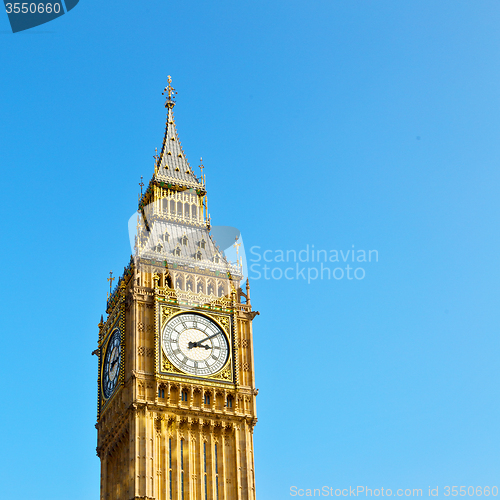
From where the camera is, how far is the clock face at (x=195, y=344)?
78.1 metres

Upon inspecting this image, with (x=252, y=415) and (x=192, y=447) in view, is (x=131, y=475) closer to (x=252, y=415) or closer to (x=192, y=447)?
(x=192, y=447)

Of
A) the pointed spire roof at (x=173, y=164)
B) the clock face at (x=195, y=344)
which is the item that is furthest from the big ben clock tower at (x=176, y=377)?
the pointed spire roof at (x=173, y=164)

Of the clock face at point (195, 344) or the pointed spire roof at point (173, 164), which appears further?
the pointed spire roof at point (173, 164)

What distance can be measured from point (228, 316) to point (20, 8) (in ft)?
100

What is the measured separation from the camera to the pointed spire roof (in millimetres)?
92312

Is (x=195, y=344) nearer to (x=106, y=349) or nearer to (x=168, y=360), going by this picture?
(x=168, y=360)

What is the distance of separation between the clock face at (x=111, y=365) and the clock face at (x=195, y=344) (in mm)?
4215

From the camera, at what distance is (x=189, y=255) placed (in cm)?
8588

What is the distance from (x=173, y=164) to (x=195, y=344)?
2110cm

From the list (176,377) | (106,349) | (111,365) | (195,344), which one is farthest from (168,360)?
(106,349)

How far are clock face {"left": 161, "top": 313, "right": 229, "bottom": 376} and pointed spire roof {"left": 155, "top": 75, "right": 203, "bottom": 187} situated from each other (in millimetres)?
16268

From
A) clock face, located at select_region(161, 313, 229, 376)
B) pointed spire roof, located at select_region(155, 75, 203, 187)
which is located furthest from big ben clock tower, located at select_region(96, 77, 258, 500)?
pointed spire roof, located at select_region(155, 75, 203, 187)

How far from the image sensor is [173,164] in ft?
307

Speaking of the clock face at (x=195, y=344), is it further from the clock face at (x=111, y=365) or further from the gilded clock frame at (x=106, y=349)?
the clock face at (x=111, y=365)
